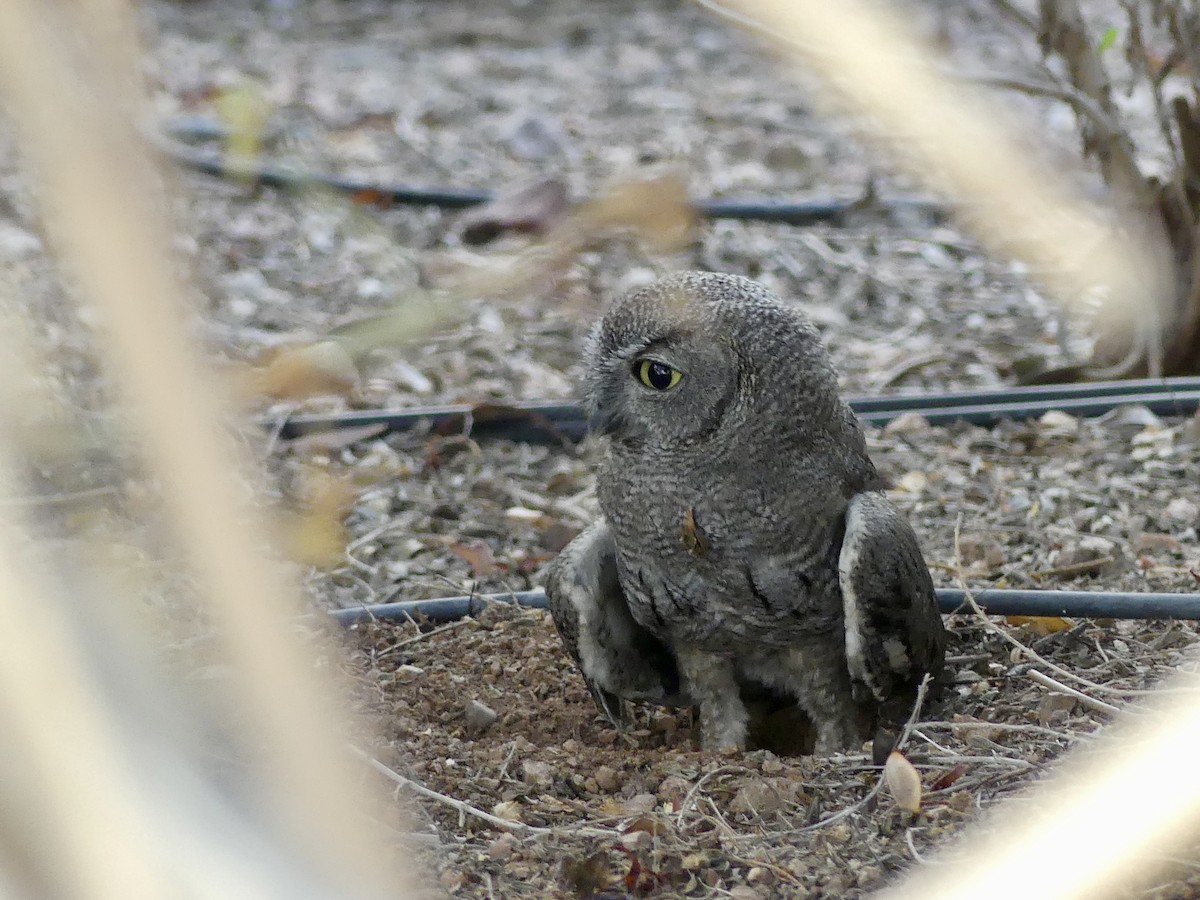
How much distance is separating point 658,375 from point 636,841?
1018 millimetres

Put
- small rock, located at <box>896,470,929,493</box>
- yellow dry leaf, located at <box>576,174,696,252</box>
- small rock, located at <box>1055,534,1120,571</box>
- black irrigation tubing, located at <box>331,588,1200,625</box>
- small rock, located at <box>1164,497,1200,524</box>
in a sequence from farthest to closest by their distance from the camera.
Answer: small rock, located at <box>896,470,929,493</box> → small rock, located at <box>1164,497,1200,524</box> → small rock, located at <box>1055,534,1120,571</box> → black irrigation tubing, located at <box>331,588,1200,625</box> → yellow dry leaf, located at <box>576,174,696,252</box>

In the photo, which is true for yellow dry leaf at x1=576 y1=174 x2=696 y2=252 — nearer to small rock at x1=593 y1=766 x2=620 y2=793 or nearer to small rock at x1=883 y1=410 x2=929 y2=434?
small rock at x1=593 y1=766 x2=620 y2=793

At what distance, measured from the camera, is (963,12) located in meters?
10.4

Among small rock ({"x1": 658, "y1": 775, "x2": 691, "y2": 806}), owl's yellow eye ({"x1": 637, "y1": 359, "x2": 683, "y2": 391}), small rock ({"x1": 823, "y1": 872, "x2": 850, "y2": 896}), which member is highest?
owl's yellow eye ({"x1": 637, "y1": 359, "x2": 683, "y2": 391})

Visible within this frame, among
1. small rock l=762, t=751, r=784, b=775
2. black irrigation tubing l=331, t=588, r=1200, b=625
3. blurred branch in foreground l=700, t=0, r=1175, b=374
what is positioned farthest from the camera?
Result: black irrigation tubing l=331, t=588, r=1200, b=625

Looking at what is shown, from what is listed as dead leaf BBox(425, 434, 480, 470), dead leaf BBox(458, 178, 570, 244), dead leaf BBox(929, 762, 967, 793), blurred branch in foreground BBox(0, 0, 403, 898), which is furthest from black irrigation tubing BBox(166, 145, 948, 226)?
blurred branch in foreground BBox(0, 0, 403, 898)

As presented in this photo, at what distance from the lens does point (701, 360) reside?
116 inches

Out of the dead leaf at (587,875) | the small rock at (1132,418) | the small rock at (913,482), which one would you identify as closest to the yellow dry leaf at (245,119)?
the dead leaf at (587,875)

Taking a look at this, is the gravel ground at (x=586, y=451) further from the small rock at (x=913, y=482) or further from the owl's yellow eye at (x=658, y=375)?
the owl's yellow eye at (x=658, y=375)

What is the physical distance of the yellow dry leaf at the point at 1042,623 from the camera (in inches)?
133

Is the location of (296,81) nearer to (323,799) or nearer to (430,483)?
(430,483)

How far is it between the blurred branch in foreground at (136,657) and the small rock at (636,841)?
1.64 meters

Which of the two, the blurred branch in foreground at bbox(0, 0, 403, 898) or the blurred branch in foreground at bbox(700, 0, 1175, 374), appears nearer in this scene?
the blurred branch in foreground at bbox(0, 0, 403, 898)

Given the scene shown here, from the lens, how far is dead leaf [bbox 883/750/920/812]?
8.21ft
